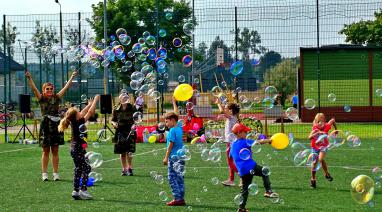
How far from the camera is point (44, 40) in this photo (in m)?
28.0

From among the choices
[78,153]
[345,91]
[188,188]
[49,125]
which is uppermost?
[345,91]

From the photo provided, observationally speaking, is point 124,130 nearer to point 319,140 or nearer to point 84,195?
point 84,195

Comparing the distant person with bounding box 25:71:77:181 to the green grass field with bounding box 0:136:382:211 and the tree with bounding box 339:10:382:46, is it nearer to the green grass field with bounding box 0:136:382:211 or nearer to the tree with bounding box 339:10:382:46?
the green grass field with bounding box 0:136:382:211

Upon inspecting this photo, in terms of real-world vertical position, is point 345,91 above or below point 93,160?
above

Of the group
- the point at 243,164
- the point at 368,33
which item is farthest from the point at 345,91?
the point at 243,164

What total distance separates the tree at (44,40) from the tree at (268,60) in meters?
8.15

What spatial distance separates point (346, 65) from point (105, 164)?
2129 cm

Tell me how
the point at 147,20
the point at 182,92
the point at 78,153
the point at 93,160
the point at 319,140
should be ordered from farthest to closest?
the point at 147,20
the point at 182,92
the point at 319,140
the point at 78,153
the point at 93,160

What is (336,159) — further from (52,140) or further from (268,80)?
(268,80)

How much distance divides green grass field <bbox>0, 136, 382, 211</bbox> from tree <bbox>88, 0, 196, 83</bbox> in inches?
392

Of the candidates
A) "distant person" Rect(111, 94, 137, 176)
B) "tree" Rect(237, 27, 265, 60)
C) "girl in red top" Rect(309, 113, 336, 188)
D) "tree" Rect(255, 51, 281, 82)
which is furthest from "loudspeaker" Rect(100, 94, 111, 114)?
"girl in red top" Rect(309, 113, 336, 188)

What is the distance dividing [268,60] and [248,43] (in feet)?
3.35

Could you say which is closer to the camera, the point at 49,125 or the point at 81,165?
the point at 81,165

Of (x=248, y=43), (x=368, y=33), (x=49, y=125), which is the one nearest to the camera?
(x=49, y=125)
